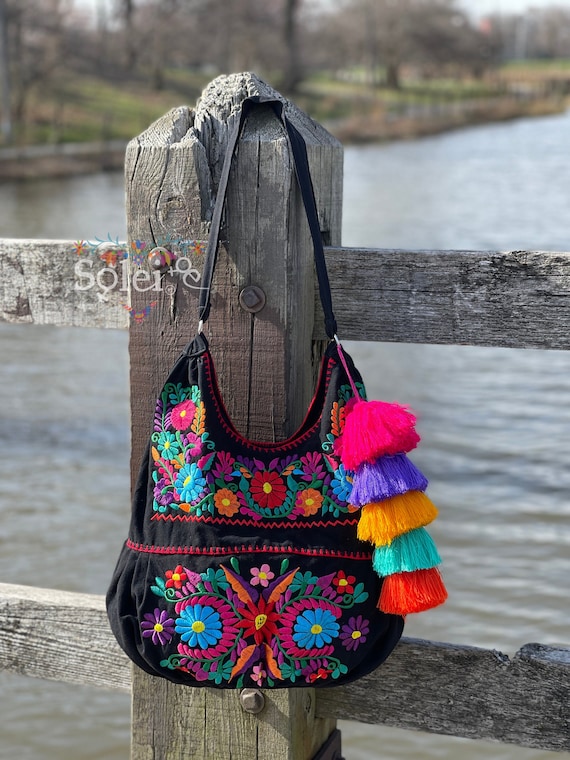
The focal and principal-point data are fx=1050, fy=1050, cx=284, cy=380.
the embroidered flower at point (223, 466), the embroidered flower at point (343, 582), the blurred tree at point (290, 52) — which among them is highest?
the blurred tree at point (290, 52)

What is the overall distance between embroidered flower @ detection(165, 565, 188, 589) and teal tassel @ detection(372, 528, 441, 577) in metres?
0.32

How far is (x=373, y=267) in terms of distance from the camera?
1.91 meters

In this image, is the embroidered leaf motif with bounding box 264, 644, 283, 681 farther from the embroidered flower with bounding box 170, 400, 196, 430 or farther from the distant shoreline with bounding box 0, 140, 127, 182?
the distant shoreline with bounding box 0, 140, 127, 182

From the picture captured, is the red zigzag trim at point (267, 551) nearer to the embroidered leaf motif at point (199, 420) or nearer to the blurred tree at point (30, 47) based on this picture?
the embroidered leaf motif at point (199, 420)

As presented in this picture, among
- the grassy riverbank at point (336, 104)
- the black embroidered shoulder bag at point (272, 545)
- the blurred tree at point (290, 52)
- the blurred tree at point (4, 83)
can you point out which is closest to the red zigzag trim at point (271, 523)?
the black embroidered shoulder bag at point (272, 545)

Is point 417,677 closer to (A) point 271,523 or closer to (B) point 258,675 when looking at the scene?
(B) point 258,675

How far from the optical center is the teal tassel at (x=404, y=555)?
5.64ft

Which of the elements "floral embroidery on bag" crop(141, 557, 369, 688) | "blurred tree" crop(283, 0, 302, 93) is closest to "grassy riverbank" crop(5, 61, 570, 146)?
"blurred tree" crop(283, 0, 302, 93)

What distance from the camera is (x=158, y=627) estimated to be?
180 centimetres

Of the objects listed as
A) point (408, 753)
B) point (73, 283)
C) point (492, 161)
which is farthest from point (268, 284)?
point (492, 161)

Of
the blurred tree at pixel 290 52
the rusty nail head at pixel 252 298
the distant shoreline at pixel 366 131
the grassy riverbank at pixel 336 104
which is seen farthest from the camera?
the blurred tree at pixel 290 52

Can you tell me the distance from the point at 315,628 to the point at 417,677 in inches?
14.6

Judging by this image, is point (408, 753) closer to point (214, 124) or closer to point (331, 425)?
point (331, 425)

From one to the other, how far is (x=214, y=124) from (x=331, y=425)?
23.7 inches
